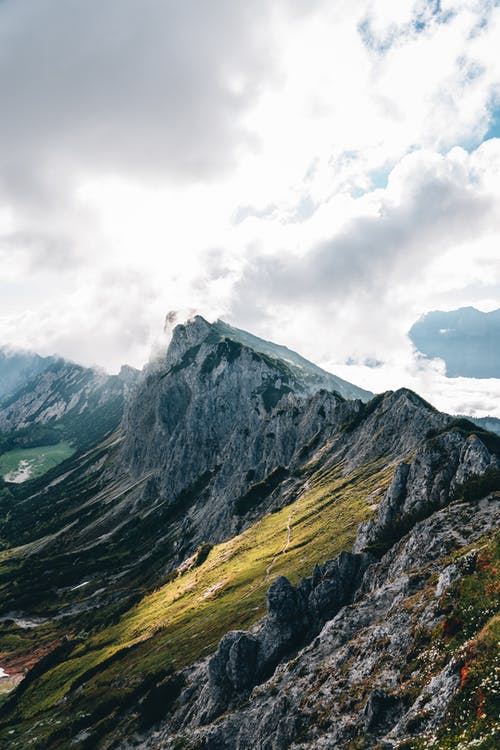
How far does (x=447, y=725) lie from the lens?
28.4m

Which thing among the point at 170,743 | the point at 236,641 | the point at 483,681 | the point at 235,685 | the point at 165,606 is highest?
the point at 483,681

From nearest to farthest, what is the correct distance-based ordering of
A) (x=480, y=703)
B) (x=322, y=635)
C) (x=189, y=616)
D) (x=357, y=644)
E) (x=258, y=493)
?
(x=480, y=703) < (x=357, y=644) < (x=322, y=635) < (x=189, y=616) < (x=258, y=493)

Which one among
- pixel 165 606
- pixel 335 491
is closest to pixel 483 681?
pixel 335 491

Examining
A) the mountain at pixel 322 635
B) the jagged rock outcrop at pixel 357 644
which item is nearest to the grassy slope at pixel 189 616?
the mountain at pixel 322 635

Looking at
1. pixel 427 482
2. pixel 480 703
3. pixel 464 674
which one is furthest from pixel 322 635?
pixel 427 482

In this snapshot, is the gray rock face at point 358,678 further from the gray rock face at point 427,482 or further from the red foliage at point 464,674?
the gray rock face at point 427,482

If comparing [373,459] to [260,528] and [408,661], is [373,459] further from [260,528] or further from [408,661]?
[408,661]

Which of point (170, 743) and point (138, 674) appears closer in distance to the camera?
point (170, 743)

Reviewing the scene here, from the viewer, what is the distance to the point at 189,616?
104562 mm

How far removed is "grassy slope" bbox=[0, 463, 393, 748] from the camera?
8275cm

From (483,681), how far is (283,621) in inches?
1591

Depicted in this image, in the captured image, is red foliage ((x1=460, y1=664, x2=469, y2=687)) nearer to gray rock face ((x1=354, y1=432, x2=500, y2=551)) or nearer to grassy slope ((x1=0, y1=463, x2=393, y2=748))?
gray rock face ((x1=354, y1=432, x2=500, y2=551))

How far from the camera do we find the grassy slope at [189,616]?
271 feet

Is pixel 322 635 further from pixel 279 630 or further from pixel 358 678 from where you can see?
pixel 279 630
